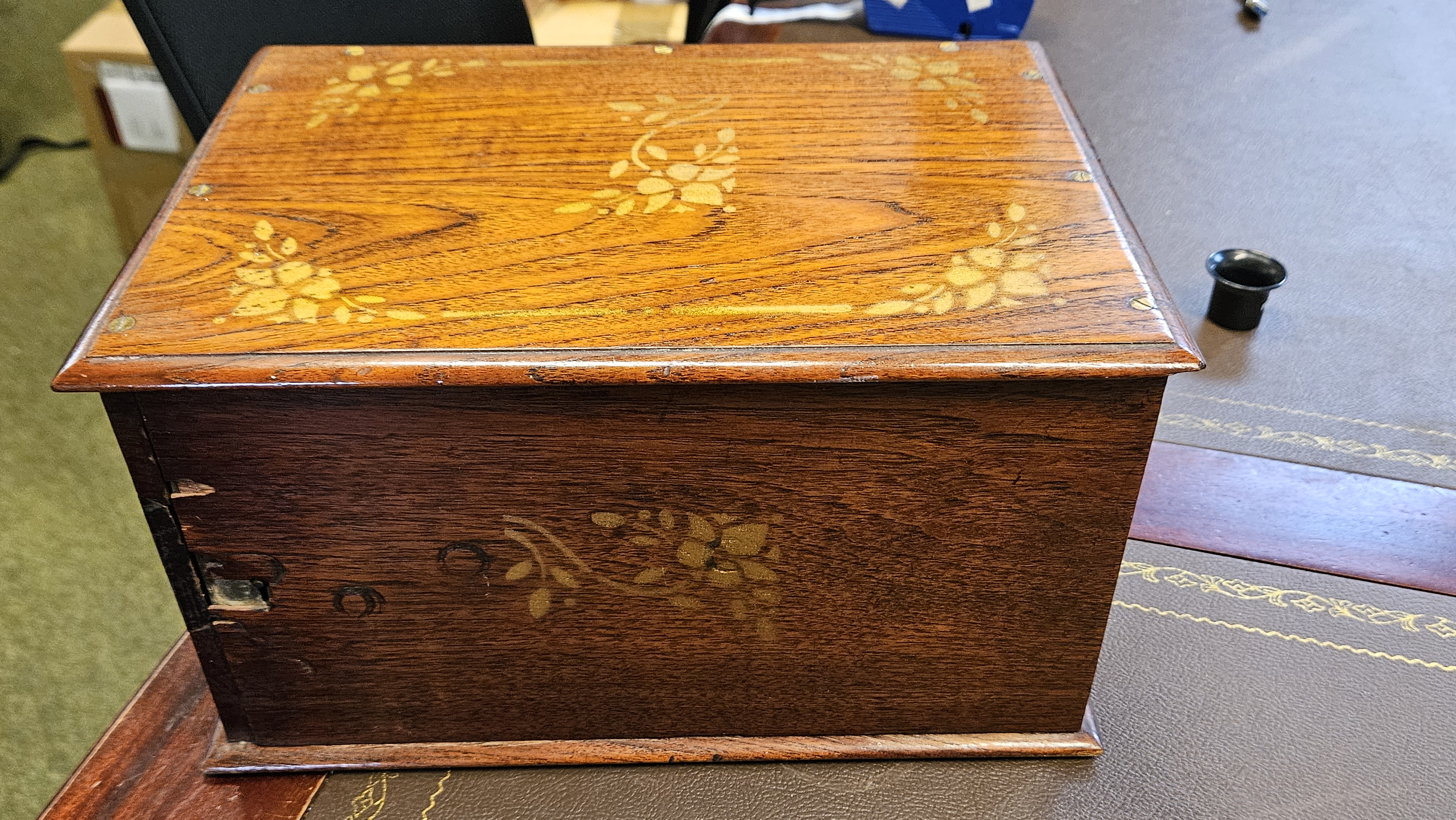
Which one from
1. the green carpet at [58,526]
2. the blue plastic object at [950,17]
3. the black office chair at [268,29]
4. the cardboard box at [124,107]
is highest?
the black office chair at [268,29]

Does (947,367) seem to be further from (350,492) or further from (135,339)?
(135,339)

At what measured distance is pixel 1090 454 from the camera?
0.86 m

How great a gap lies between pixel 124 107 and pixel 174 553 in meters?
1.59

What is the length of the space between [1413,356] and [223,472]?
1.33m

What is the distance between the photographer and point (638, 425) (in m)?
0.85

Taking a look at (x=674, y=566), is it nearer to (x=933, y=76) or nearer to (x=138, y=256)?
(x=138, y=256)

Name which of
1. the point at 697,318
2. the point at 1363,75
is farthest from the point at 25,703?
the point at 1363,75

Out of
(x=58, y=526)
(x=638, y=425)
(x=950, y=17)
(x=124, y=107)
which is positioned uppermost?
(x=638, y=425)

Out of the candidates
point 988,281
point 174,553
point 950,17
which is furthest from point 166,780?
point 950,17

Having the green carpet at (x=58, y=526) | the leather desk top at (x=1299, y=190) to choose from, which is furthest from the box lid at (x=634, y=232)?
the green carpet at (x=58, y=526)

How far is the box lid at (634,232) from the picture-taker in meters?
0.81

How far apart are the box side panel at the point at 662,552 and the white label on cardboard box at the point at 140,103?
1.54 m

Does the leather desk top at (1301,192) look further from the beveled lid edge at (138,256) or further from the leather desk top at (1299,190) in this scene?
the beveled lid edge at (138,256)

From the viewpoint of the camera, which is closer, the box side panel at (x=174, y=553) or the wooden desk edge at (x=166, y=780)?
the box side panel at (x=174, y=553)
